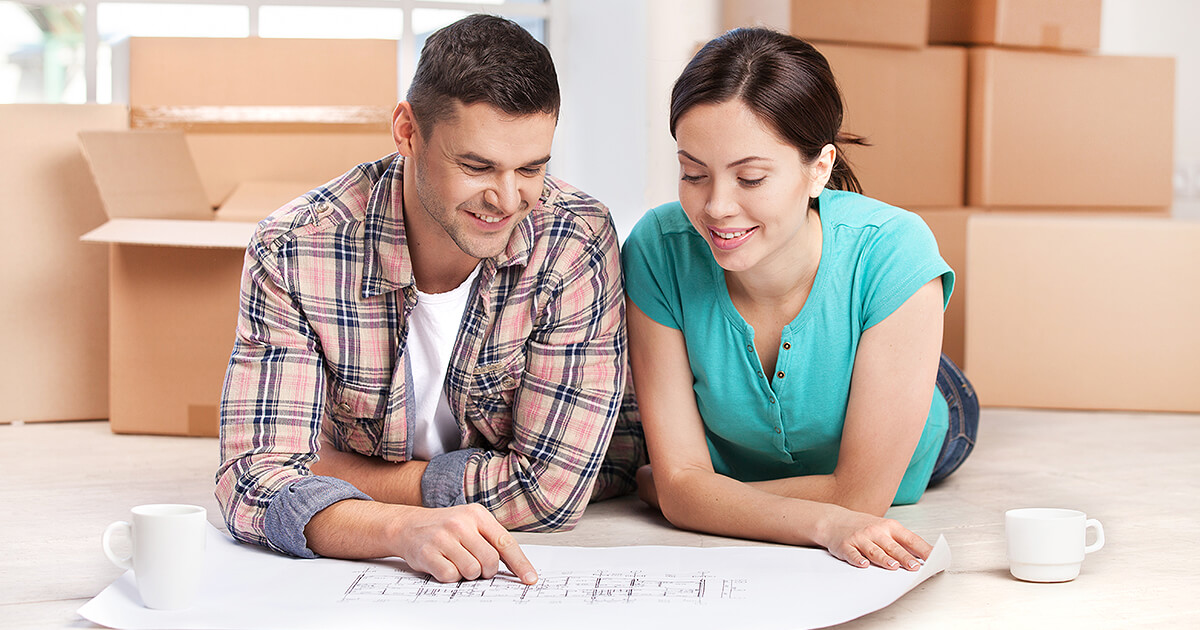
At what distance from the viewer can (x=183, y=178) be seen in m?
2.20

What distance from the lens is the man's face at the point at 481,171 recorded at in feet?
3.81

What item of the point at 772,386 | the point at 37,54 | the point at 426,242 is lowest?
the point at 772,386

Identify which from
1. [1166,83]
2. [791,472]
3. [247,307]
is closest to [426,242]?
[247,307]

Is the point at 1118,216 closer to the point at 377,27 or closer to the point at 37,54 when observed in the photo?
the point at 377,27

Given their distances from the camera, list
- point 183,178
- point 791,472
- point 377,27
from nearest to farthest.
Result: 1. point 791,472
2. point 183,178
3. point 377,27

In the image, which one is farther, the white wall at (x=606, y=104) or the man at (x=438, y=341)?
the white wall at (x=606, y=104)

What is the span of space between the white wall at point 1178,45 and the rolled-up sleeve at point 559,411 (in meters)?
2.35

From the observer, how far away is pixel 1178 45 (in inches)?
122

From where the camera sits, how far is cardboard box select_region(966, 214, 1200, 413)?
2.35 m

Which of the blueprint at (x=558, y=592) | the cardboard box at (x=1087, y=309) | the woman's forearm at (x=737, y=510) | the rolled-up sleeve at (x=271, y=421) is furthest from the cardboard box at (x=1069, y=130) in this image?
the rolled-up sleeve at (x=271, y=421)

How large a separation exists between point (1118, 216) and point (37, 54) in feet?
7.64

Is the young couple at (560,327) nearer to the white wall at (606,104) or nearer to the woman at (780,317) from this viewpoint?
the woman at (780,317)

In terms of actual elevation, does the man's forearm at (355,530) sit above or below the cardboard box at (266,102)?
below

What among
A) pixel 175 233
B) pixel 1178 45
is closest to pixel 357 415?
pixel 175 233
